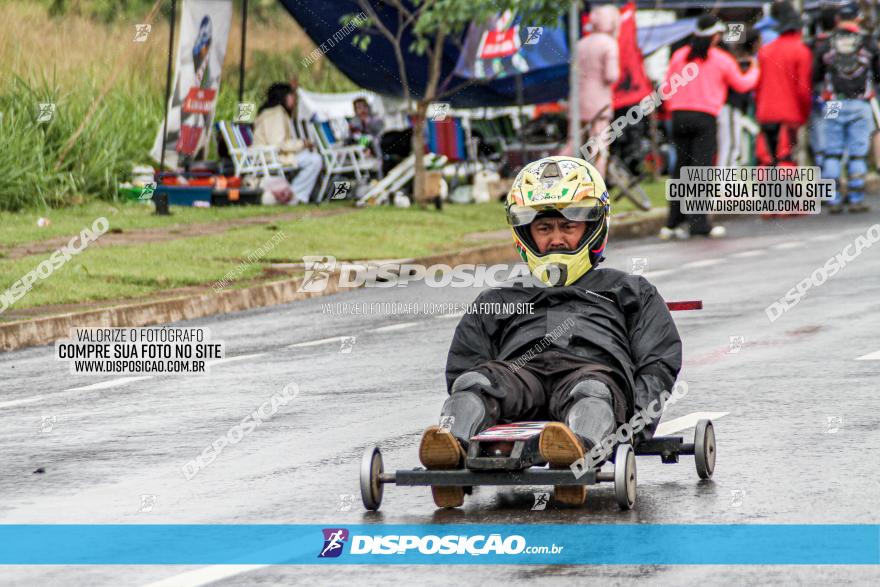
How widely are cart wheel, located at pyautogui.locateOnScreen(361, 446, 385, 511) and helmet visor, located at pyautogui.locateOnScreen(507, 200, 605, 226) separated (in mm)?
1358

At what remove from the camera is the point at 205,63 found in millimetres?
23625

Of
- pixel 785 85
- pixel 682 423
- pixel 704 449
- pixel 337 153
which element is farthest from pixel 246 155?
pixel 704 449

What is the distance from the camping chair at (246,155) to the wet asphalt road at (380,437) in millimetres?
9129

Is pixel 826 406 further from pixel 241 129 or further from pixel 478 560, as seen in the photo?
pixel 241 129

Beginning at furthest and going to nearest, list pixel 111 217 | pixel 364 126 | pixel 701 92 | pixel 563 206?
pixel 364 126, pixel 111 217, pixel 701 92, pixel 563 206

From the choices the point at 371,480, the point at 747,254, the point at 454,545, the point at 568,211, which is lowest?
the point at 747,254

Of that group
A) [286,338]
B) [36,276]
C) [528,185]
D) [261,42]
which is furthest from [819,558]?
[261,42]

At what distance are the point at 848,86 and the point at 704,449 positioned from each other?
16.3 m

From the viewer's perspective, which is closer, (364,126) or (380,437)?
(380,437)

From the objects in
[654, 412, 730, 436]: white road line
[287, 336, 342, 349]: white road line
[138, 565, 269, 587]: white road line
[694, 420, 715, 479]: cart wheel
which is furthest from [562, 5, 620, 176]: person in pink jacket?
[138, 565, 269, 587]: white road line

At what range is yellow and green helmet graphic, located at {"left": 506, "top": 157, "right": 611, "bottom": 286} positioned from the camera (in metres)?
7.81

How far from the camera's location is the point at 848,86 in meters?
22.8

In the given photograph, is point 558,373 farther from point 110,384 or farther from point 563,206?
point 110,384

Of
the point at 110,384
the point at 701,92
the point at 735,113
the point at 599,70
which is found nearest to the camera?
the point at 110,384
